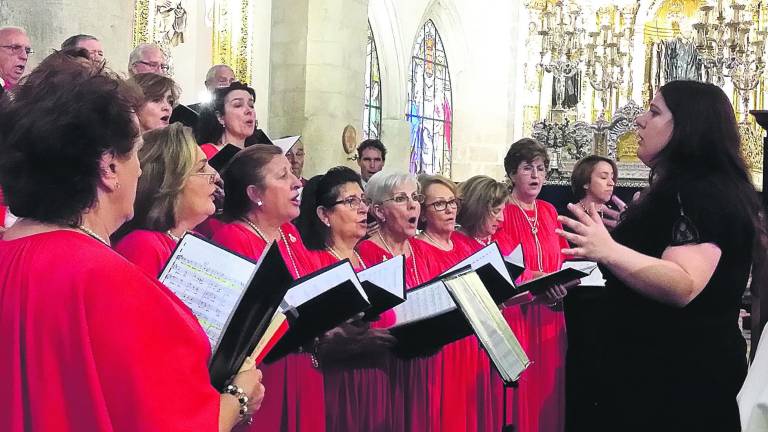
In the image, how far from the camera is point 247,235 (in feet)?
11.9

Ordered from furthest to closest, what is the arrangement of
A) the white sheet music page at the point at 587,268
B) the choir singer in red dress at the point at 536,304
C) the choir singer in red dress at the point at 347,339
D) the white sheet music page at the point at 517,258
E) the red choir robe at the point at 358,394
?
the choir singer in red dress at the point at 536,304 → the white sheet music page at the point at 517,258 → the white sheet music page at the point at 587,268 → the red choir robe at the point at 358,394 → the choir singer in red dress at the point at 347,339

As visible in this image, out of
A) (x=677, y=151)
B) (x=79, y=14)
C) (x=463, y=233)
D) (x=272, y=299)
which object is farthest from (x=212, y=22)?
(x=272, y=299)

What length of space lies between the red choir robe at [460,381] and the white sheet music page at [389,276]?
1.05m

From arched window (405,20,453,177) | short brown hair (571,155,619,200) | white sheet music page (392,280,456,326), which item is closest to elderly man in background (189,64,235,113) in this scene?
short brown hair (571,155,619,200)

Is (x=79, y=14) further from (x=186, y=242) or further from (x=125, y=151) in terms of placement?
(x=125, y=151)

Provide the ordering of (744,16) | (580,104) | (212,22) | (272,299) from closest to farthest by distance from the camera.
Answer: (272,299) < (212,22) < (744,16) < (580,104)

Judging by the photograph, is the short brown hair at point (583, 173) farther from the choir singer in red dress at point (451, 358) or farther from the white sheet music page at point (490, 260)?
the white sheet music page at point (490, 260)

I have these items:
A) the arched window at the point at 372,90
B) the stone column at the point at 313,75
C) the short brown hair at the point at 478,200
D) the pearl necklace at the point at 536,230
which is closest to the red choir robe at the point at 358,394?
the short brown hair at the point at 478,200

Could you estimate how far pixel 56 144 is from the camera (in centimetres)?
189

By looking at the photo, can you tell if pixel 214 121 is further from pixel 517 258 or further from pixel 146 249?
pixel 146 249

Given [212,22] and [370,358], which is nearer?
[370,358]

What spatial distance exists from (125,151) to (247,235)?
163 cm

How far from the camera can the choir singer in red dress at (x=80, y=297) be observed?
1.81m

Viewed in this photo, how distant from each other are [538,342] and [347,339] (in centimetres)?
207
